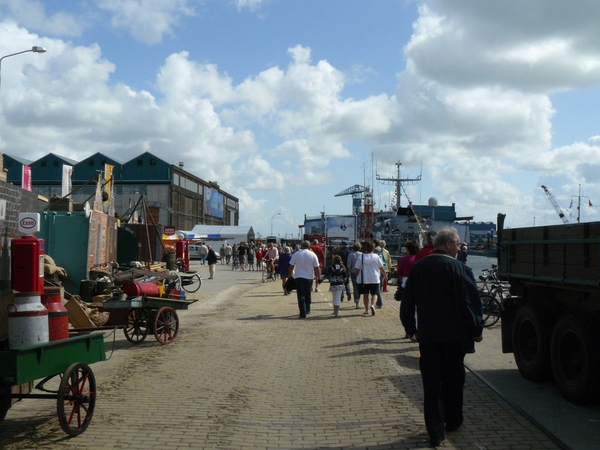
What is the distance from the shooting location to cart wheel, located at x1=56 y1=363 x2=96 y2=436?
541 centimetres

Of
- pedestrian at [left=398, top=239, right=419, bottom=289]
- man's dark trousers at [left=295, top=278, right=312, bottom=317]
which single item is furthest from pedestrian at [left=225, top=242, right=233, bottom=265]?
pedestrian at [left=398, top=239, right=419, bottom=289]

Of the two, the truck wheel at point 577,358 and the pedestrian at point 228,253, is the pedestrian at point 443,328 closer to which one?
the truck wheel at point 577,358

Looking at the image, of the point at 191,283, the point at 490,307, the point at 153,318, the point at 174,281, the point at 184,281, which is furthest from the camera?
the point at 191,283

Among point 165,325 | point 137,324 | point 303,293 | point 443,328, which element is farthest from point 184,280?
point 443,328

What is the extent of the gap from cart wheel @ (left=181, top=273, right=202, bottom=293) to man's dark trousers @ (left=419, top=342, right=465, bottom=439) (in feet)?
52.9

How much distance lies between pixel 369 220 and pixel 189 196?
4603cm

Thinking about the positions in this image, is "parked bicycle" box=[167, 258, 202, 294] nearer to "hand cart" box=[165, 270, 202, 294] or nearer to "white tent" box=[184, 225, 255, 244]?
"hand cart" box=[165, 270, 202, 294]

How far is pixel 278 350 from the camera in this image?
1043 centimetres

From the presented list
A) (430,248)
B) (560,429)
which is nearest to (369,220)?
(430,248)

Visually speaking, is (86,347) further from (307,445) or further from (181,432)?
(307,445)

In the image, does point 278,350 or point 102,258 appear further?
point 102,258

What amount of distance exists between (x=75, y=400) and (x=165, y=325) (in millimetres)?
5335

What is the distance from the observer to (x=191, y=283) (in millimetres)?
21562

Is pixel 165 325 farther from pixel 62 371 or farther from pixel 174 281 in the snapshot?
pixel 174 281
